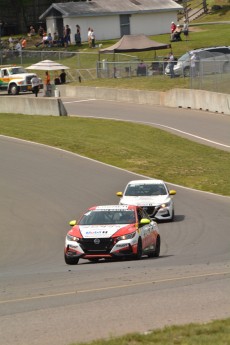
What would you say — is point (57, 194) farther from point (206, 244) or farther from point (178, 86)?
point (178, 86)

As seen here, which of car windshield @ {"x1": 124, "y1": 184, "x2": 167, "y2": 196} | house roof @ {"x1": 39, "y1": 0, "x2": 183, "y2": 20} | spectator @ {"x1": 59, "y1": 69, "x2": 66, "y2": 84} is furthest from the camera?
house roof @ {"x1": 39, "y1": 0, "x2": 183, "y2": 20}

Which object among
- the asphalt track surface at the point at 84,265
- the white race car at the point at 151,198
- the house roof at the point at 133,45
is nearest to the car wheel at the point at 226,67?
the asphalt track surface at the point at 84,265

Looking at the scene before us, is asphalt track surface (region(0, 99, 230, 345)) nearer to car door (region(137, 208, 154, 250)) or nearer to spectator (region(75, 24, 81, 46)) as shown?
car door (region(137, 208, 154, 250))

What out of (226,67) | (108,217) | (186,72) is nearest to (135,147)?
(226,67)

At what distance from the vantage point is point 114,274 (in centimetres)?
1550

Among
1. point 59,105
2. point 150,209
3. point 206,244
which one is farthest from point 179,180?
point 59,105

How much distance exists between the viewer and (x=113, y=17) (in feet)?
258

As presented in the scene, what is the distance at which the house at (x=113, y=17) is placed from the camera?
253 feet

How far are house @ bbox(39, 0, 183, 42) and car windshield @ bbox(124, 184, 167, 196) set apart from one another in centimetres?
5049

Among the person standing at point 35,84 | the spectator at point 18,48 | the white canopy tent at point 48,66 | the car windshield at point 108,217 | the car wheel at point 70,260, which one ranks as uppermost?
the car windshield at point 108,217

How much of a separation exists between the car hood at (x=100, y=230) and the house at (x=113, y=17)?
58832 mm

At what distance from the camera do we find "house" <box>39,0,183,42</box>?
77062mm

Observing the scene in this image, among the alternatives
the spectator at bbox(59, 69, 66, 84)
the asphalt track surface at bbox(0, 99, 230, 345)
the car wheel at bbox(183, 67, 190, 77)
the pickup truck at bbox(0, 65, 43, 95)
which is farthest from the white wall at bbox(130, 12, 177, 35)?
the asphalt track surface at bbox(0, 99, 230, 345)

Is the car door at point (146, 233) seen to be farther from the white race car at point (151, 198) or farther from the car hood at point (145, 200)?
the car hood at point (145, 200)
